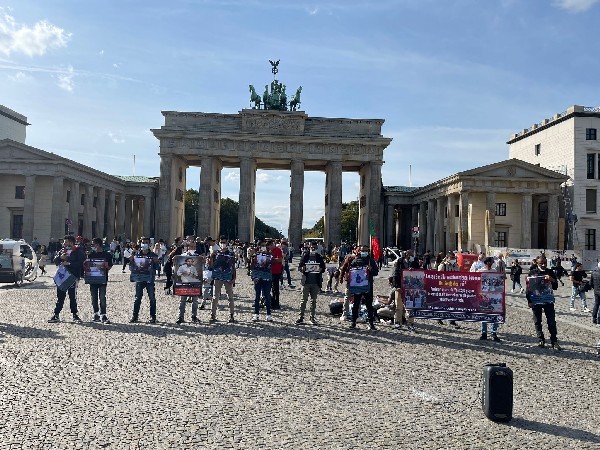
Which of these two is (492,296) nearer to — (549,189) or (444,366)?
(444,366)

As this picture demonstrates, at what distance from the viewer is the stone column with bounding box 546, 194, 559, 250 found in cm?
5803

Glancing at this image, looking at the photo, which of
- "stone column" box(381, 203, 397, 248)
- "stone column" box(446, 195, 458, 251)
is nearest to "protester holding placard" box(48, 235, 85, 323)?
"stone column" box(446, 195, 458, 251)

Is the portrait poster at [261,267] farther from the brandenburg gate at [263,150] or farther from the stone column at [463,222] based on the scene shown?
the brandenburg gate at [263,150]

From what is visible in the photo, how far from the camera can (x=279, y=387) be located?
26.7ft

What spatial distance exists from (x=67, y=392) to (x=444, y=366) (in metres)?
6.01

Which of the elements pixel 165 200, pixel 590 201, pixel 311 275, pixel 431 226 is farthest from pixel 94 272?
pixel 590 201

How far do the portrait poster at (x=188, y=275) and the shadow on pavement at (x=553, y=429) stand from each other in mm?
9074

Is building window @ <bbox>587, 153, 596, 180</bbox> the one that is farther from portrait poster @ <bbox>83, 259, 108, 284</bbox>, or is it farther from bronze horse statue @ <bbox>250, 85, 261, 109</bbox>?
portrait poster @ <bbox>83, 259, 108, 284</bbox>

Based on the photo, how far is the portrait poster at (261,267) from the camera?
14156 millimetres

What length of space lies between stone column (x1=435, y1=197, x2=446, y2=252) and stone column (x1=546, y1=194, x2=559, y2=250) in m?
11.1

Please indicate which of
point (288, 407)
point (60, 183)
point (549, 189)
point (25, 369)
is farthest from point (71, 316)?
point (549, 189)

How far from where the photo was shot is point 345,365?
970 centimetres

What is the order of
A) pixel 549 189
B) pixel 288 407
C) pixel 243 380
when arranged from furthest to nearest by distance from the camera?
pixel 549 189
pixel 243 380
pixel 288 407

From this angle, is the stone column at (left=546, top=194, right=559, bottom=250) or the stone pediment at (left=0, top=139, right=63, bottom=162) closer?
the stone pediment at (left=0, top=139, right=63, bottom=162)
